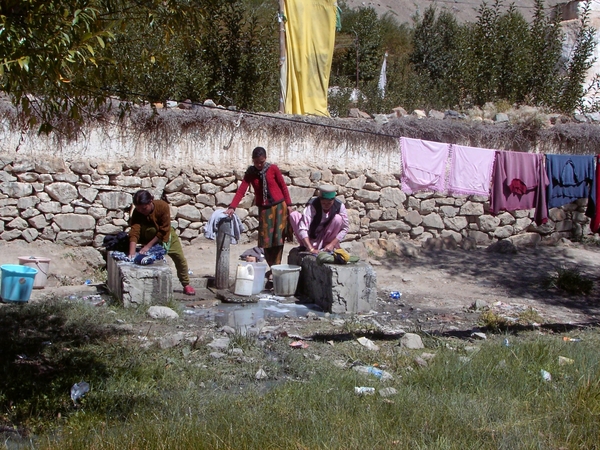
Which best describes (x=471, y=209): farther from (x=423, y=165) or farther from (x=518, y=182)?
(x=423, y=165)

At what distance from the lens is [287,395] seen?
445 centimetres

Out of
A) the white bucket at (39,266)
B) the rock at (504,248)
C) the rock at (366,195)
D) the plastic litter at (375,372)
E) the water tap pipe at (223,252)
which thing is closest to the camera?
the plastic litter at (375,372)

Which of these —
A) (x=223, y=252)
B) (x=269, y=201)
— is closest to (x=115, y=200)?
(x=223, y=252)

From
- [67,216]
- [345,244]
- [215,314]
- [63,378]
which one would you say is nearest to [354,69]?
[345,244]

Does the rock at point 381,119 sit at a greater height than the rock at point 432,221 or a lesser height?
greater

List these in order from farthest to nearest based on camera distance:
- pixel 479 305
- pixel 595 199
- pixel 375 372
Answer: pixel 595 199, pixel 479 305, pixel 375 372

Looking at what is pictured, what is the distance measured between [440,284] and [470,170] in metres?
1.82

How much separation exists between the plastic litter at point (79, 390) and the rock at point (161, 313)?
2.19 meters

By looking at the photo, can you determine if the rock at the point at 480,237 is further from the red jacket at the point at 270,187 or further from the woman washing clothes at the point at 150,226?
the woman washing clothes at the point at 150,226

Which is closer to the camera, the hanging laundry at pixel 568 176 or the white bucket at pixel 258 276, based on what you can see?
the white bucket at pixel 258 276

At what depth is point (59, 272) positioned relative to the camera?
875 centimetres

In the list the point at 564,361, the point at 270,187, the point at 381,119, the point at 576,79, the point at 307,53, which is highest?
the point at 576,79

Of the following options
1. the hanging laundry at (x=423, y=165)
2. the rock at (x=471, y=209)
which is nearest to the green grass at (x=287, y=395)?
the hanging laundry at (x=423, y=165)

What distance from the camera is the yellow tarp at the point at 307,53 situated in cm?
1122
